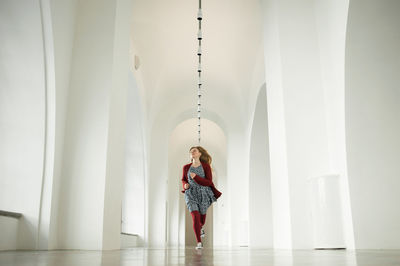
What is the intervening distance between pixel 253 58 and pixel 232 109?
121 inches

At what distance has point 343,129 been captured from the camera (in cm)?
461

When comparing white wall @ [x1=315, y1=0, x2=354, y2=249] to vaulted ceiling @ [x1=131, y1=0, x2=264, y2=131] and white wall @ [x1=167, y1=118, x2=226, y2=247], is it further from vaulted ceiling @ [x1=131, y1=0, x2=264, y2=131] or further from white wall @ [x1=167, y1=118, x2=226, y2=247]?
white wall @ [x1=167, y1=118, x2=226, y2=247]

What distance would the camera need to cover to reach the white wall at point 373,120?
427cm

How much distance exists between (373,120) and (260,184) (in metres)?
6.91

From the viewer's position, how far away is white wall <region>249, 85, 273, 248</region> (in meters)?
10.5

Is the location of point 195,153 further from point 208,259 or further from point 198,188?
point 208,259

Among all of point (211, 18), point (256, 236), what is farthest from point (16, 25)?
point (256, 236)

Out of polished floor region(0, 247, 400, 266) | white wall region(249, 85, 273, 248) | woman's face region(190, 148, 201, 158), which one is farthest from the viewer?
white wall region(249, 85, 273, 248)

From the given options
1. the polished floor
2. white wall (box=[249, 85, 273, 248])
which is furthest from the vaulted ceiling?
the polished floor

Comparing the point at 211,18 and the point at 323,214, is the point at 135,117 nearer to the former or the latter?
the point at 211,18

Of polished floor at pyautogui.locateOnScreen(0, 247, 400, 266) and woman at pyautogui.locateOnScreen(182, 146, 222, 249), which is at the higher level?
woman at pyautogui.locateOnScreen(182, 146, 222, 249)

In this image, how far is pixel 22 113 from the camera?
178 inches

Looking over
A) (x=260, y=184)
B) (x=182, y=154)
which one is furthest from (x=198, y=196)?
(x=182, y=154)

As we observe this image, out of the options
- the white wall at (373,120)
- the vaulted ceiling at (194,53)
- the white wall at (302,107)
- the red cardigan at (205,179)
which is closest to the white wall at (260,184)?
the vaulted ceiling at (194,53)
